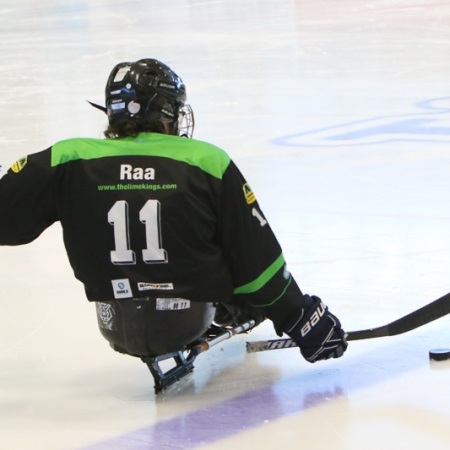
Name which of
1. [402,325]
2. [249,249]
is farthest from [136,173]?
[402,325]

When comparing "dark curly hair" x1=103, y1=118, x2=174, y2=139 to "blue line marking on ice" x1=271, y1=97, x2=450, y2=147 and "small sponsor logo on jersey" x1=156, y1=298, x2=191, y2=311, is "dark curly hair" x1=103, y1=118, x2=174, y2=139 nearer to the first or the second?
"small sponsor logo on jersey" x1=156, y1=298, x2=191, y2=311

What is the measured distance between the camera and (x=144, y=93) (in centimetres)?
257

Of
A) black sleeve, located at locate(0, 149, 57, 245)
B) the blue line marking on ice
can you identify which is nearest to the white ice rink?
the blue line marking on ice

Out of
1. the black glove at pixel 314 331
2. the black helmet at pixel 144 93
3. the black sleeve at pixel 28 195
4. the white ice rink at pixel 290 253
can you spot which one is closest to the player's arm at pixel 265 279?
the black glove at pixel 314 331

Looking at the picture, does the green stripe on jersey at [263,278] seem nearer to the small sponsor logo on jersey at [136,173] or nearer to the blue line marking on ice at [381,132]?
the small sponsor logo on jersey at [136,173]

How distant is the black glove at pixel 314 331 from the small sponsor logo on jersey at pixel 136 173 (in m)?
0.47

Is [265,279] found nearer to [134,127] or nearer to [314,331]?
[314,331]

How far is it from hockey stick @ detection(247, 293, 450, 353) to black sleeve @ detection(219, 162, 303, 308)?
216mm

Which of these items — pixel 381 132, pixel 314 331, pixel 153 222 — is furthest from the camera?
pixel 381 132

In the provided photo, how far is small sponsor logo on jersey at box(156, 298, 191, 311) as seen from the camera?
8.57 feet

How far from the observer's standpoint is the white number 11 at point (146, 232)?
2518 mm

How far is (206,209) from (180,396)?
0.46m

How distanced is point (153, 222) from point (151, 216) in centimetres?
1

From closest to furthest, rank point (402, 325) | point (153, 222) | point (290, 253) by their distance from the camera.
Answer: point (153, 222)
point (402, 325)
point (290, 253)
